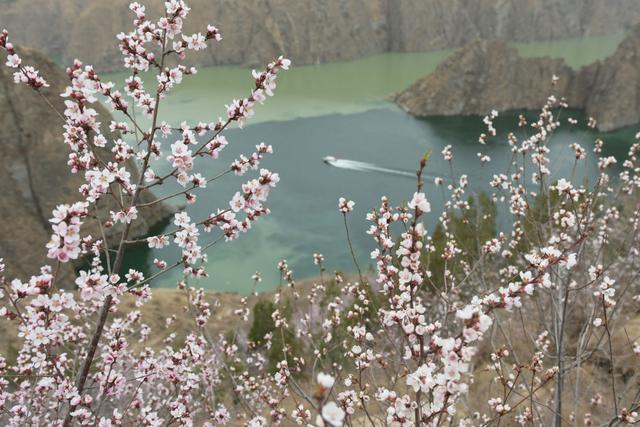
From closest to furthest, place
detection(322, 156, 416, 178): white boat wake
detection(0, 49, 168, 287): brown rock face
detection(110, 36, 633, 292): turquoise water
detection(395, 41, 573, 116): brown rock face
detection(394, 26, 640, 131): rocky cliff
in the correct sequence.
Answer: detection(110, 36, 633, 292): turquoise water → detection(0, 49, 168, 287): brown rock face → detection(322, 156, 416, 178): white boat wake → detection(394, 26, 640, 131): rocky cliff → detection(395, 41, 573, 116): brown rock face

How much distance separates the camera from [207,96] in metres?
112

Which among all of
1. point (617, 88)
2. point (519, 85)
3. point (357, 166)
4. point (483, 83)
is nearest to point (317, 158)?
point (357, 166)

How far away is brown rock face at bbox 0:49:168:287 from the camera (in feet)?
169

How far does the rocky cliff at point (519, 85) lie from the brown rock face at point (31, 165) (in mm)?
69160

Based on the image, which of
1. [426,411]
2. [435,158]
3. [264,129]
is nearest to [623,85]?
[435,158]

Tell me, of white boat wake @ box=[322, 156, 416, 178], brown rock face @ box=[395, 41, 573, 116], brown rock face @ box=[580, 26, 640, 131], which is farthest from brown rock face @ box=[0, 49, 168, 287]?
brown rock face @ box=[580, 26, 640, 131]

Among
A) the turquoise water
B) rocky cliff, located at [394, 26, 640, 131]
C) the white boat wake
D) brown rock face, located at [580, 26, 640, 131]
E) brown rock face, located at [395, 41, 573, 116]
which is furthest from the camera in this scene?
brown rock face, located at [395, 41, 573, 116]

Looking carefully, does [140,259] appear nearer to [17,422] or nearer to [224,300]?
[224,300]

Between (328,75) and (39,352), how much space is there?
15713 centimetres

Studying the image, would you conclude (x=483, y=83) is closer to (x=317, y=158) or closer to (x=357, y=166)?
(x=317, y=158)

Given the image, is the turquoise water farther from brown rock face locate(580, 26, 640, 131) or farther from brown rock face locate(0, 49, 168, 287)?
brown rock face locate(0, 49, 168, 287)

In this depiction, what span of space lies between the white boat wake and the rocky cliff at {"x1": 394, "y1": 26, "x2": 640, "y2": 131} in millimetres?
35889

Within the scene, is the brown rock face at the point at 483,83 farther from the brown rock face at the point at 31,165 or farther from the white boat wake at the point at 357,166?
the brown rock face at the point at 31,165

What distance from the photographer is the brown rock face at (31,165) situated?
5144cm
